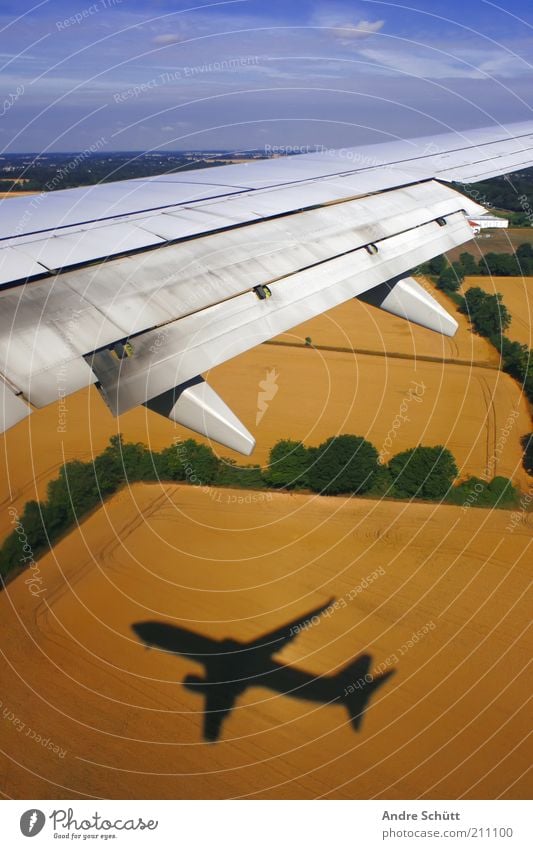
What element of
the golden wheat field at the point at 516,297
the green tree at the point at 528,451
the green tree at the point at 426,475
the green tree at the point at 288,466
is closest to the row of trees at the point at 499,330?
the golden wheat field at the point at 516,297

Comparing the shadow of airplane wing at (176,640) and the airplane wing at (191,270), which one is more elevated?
the airplane wing at (191,270)

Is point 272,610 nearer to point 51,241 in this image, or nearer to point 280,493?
point 280,493

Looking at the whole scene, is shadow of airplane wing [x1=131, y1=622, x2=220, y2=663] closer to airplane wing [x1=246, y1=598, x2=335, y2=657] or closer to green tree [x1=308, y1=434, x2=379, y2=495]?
airplane wing [x1=246, y1=598, x2=335, y2=657]

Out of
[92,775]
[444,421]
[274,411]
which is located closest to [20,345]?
[92,775]

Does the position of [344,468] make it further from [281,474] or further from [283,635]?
[283,635]
